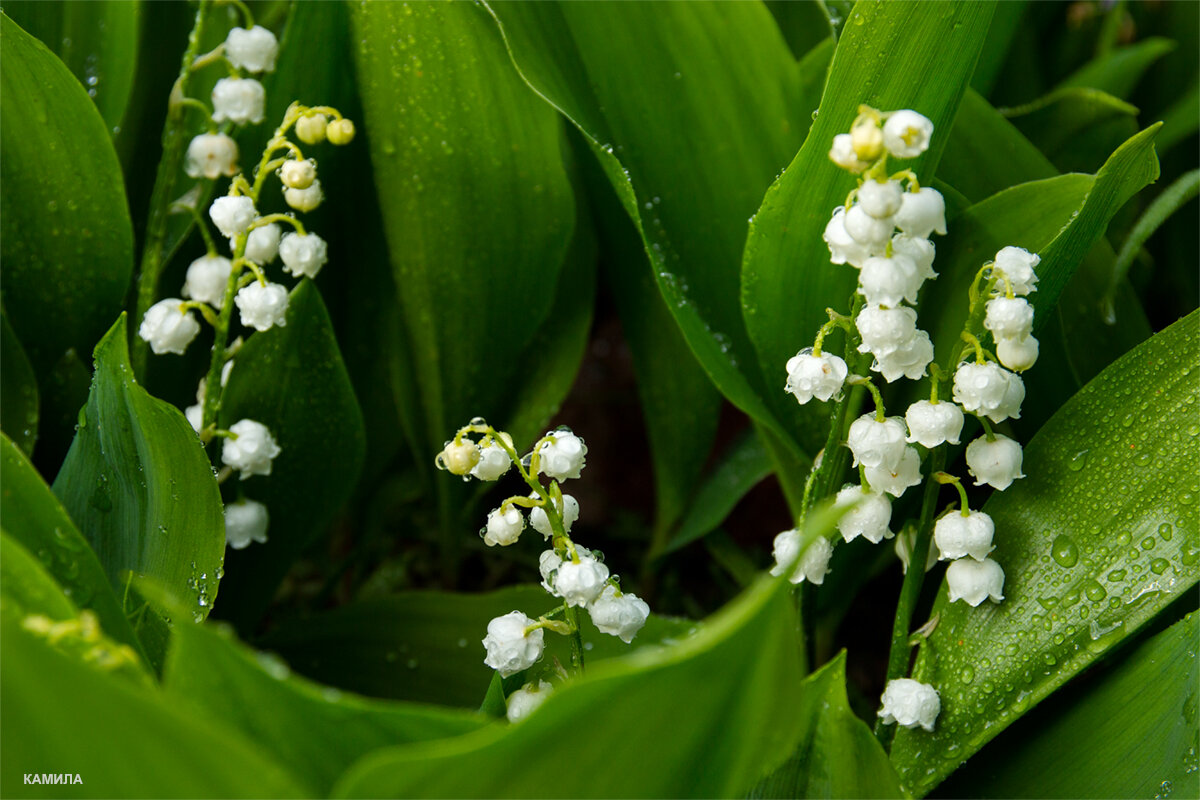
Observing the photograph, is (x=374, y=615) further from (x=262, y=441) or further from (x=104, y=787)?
(x=104, y=787)

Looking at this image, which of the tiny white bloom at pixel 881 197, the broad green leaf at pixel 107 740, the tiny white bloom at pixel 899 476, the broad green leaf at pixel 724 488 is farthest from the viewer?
the broad green leaf at pixel 724 488

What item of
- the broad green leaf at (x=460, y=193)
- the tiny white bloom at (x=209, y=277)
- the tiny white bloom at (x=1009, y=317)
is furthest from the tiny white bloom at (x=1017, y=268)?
the tiny white bloom at (x=209, y=277)

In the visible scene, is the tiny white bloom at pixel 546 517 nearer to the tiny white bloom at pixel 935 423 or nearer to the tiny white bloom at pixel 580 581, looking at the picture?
the tiny white bloom at pixel 580 581

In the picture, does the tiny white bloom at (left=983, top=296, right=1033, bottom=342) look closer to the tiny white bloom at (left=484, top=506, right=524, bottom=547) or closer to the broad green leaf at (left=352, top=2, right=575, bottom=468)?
the tiny white bloom at (left=484, top=506, right=524, bottom=547)

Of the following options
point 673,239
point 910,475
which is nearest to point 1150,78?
point 673,239

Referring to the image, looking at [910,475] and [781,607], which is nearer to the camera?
[781,607]

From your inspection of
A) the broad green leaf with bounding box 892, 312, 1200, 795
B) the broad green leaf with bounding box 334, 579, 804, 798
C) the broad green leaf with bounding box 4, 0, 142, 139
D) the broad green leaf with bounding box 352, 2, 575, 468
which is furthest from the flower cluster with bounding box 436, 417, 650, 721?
the broad green leaf with bounding box 4, 0, 142, 139

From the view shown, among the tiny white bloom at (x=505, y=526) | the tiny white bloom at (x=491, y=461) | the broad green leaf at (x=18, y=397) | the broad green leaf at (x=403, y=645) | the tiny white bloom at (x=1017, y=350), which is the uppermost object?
the tiny white bloom at (x=1017, y=350)
